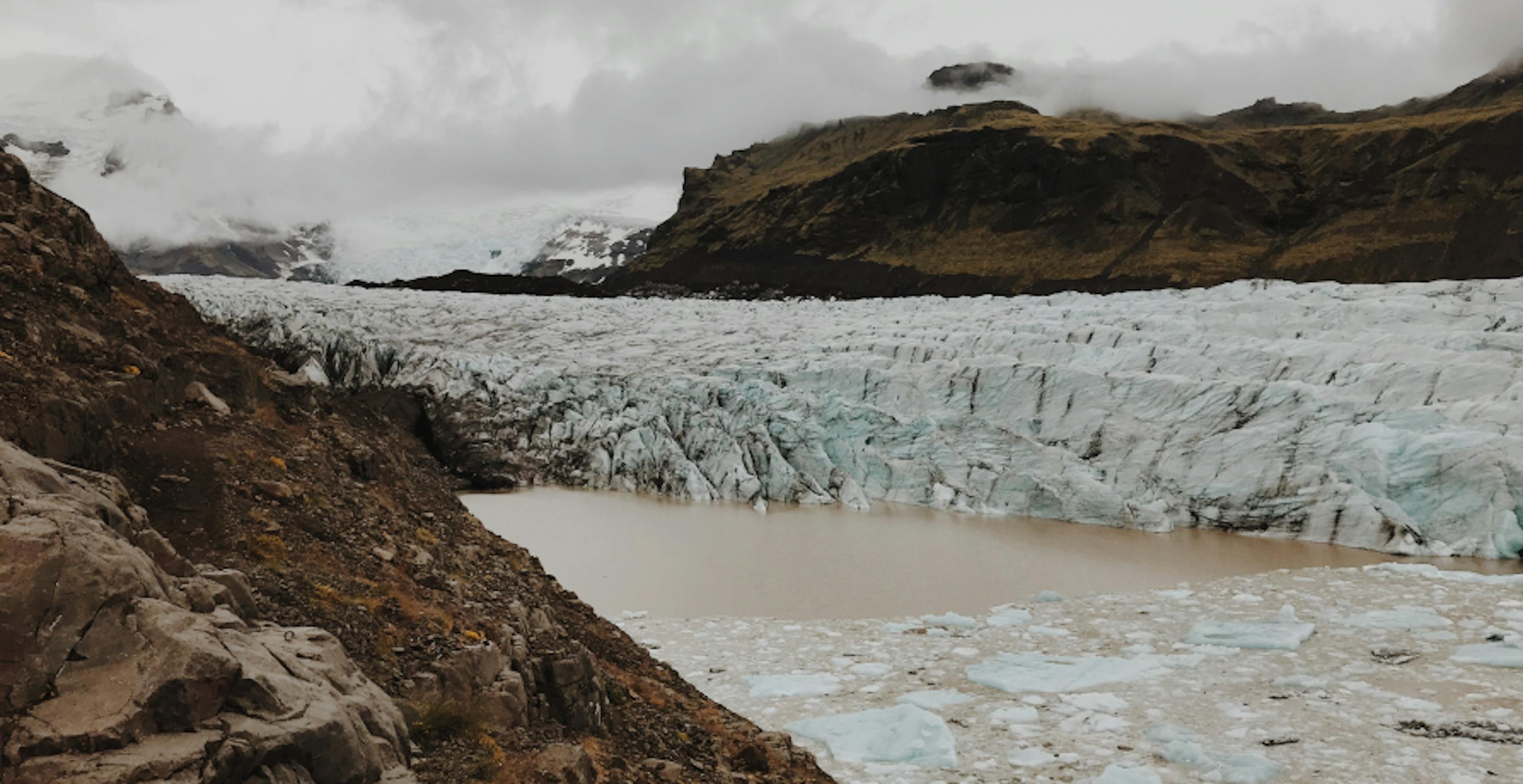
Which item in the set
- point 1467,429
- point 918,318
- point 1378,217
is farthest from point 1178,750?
point 1378,217

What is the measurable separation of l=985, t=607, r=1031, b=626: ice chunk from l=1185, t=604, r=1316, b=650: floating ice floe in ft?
5.38

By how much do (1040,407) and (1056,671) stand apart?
430 inches

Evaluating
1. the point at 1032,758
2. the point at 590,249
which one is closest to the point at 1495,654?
the point at 1032,758

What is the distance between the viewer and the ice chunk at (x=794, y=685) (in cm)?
826

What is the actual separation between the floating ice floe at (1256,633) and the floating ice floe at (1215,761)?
2.62 m

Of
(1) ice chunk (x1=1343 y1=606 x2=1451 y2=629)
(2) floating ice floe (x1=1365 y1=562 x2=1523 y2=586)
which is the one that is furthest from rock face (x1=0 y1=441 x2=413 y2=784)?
(2) floating ice floe (x1=1365 y1=562 x2=1523 y2=586)

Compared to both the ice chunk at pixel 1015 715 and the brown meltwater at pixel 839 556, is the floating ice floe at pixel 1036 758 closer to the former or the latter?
the ice chunk at pixel 1015 715

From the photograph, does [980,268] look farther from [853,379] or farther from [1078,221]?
[853,379]

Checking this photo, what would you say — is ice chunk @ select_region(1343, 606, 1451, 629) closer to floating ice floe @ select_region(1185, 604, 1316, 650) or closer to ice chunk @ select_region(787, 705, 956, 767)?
floating ice floe @ select_region(1185, 604, 1316, 650)

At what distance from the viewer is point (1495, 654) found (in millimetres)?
8445

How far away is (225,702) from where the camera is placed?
9.64 feet

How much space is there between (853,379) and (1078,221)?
4893cm

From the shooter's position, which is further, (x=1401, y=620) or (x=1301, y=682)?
(x=1401, y=620)

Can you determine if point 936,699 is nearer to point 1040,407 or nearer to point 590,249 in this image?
point 1040,407
